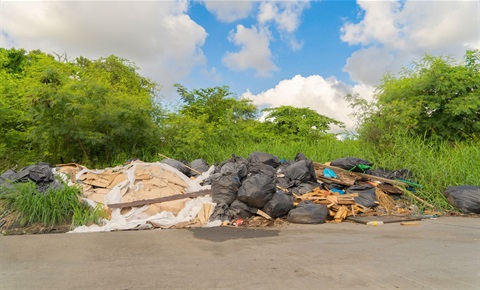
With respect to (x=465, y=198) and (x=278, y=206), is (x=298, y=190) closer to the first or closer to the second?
(x=278, y=206)

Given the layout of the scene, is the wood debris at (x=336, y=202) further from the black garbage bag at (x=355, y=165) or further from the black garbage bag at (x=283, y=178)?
the black garbage bag at (x=355, y=165)

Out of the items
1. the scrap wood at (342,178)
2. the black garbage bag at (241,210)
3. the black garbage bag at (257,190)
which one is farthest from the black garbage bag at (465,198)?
the black garbage bag at (241,210)

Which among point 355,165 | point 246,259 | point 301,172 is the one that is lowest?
point 246,259

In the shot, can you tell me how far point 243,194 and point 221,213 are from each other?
1.64ft

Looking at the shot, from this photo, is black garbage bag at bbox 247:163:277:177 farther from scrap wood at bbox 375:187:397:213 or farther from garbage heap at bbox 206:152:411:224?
scrap wood at bbox 375:187:397:213

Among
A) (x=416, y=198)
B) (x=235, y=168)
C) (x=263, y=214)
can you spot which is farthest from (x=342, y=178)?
(x=263, y=214)

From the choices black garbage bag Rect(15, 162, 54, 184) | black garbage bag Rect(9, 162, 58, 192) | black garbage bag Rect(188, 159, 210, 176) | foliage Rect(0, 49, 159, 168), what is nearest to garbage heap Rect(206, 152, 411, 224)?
black garbage bag Rect(188, 159, 210, 176)

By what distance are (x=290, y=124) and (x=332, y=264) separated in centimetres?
1815

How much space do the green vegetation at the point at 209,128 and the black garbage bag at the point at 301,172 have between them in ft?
8.18

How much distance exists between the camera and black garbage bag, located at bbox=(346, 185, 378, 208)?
22.5ft

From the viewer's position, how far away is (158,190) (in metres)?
6.53

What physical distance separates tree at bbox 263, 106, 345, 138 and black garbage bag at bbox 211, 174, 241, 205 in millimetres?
14132

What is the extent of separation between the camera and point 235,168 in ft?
23.2

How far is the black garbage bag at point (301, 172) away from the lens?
714 centimetres
